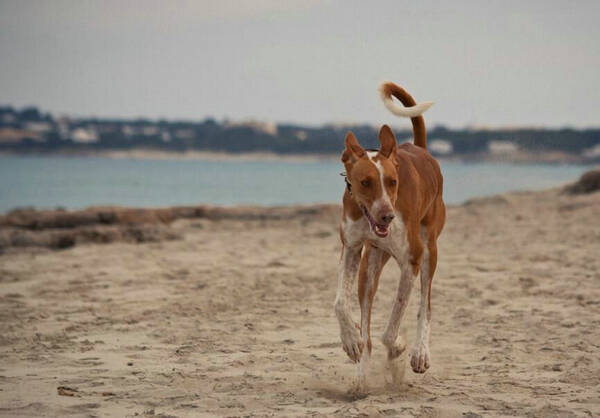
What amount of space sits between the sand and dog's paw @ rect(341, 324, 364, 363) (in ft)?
0.95

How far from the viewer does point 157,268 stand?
9.98 m

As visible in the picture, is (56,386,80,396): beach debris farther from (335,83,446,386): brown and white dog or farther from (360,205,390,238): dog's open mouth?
(360,205,390,238): dog's open mouth

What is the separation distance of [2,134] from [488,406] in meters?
102

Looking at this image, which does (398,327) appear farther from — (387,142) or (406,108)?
(406,108)

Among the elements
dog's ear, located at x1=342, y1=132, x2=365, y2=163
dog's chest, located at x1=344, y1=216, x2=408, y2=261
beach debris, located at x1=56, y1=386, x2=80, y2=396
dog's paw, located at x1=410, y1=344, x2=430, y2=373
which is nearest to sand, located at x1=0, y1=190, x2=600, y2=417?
beach debris, located at x1=56, y1=386, x2=80, y2=396

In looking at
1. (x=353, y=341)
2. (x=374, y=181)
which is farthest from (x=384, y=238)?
(x=353, y=341)

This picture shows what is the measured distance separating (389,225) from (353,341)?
2.78 ft

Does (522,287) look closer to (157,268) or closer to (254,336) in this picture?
(254,336)

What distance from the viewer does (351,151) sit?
14.9 feet

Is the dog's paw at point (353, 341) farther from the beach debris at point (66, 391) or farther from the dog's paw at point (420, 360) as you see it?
the beach debris at point (66, 391)

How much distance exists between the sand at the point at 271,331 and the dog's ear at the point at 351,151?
1509 mm

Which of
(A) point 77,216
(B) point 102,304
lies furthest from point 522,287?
(A) point 77,216

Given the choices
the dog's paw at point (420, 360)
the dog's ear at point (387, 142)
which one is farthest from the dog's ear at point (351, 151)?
the dog's paw at point (420, 360)

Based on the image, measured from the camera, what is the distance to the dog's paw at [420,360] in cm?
505
